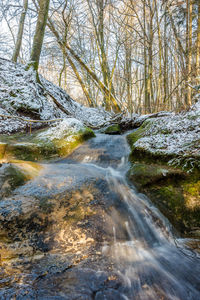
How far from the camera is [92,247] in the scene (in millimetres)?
2027

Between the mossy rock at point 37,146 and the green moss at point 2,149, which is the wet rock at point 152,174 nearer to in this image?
the mossy rock at point 37,146

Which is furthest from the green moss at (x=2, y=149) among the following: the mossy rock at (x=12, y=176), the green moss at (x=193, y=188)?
the green moss at (x=193, y=188)

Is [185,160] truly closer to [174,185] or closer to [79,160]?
[174,185]

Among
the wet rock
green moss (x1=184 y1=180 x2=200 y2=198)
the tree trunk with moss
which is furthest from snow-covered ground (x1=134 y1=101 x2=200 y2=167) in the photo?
the tree trunk with moss

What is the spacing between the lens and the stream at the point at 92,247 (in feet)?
→ 4.90

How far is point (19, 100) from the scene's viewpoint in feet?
19.4

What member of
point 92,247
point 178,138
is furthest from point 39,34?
point 92,247

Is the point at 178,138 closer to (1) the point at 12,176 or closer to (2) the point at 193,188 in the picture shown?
(2) the point at 193,188

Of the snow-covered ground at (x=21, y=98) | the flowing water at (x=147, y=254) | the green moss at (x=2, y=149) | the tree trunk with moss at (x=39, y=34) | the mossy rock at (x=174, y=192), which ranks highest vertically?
the tree trunk with moss at (x=39, y=34)

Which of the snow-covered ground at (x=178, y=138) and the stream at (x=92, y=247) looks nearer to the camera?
the stream at (x=92, y=247)

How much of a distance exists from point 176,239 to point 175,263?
1.54 feet

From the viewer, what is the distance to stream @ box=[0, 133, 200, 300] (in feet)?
4.90

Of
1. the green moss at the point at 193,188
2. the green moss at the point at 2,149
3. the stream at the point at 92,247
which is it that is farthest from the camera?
the green moss at the point at 2,149

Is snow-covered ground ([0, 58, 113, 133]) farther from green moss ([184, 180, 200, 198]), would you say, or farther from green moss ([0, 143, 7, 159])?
green moss ([184, 180, 200, 198])
